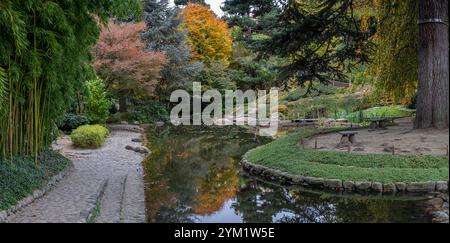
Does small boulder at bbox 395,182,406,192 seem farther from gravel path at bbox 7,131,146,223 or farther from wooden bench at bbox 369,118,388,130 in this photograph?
wooden bench at bbox 369,118,388,130

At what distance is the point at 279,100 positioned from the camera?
26125mm

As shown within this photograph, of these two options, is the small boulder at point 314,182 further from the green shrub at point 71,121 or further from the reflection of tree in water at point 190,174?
the green shrub at point 71,121

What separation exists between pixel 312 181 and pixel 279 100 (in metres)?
18.4

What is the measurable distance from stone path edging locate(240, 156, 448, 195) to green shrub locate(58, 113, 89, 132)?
8.95 metres

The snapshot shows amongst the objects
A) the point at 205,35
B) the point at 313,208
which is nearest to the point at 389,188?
the point at 313,208

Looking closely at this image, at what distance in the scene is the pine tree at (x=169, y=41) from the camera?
867 inches

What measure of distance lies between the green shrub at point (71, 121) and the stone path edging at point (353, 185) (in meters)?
8.95

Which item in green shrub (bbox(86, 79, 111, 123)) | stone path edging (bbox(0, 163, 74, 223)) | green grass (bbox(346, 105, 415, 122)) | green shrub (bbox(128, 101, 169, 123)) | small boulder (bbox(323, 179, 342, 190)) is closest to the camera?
stone path edging (bbox(0, 163, 74, 223))

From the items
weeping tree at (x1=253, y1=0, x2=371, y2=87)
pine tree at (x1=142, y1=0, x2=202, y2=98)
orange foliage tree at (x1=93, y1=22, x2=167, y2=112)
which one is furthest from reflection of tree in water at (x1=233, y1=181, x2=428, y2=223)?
pine tree at (x1=142, y1=0, x2=202, y2=98)

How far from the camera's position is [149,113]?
22266 mm

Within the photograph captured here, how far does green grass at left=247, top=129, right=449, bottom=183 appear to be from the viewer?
741 cm

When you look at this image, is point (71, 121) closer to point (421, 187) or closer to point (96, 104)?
point (96, 104)

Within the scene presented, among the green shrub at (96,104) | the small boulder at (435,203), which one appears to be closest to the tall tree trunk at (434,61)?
the small boulder at (435,203)
